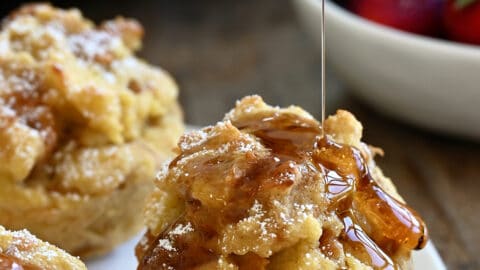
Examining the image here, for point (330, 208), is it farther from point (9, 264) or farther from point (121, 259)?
point (121, 259)

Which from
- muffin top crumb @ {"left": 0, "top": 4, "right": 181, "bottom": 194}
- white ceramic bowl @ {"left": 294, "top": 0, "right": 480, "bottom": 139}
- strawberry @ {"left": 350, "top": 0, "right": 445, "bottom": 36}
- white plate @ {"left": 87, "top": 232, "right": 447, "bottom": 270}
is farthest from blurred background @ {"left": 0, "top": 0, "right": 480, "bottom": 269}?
muffin top crumb @ {"left": 0, "top": 4, "right": 181, "bottom": 194}

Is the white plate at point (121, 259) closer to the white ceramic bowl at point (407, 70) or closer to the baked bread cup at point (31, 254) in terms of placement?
the baked bread cup at point (31, 254)

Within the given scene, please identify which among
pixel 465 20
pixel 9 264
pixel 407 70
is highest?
pixel 465 20

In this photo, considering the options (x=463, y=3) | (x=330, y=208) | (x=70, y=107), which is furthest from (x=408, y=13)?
(x=330, y=208)

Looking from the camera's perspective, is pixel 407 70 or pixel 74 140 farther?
pixel 407 70

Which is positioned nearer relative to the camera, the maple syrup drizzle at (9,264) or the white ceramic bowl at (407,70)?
the maple syrup drizzle at (9,264)

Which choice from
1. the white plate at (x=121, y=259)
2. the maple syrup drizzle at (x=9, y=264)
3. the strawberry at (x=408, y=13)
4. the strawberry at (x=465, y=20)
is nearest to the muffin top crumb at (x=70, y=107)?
the white plate at (x=121, y=259)
